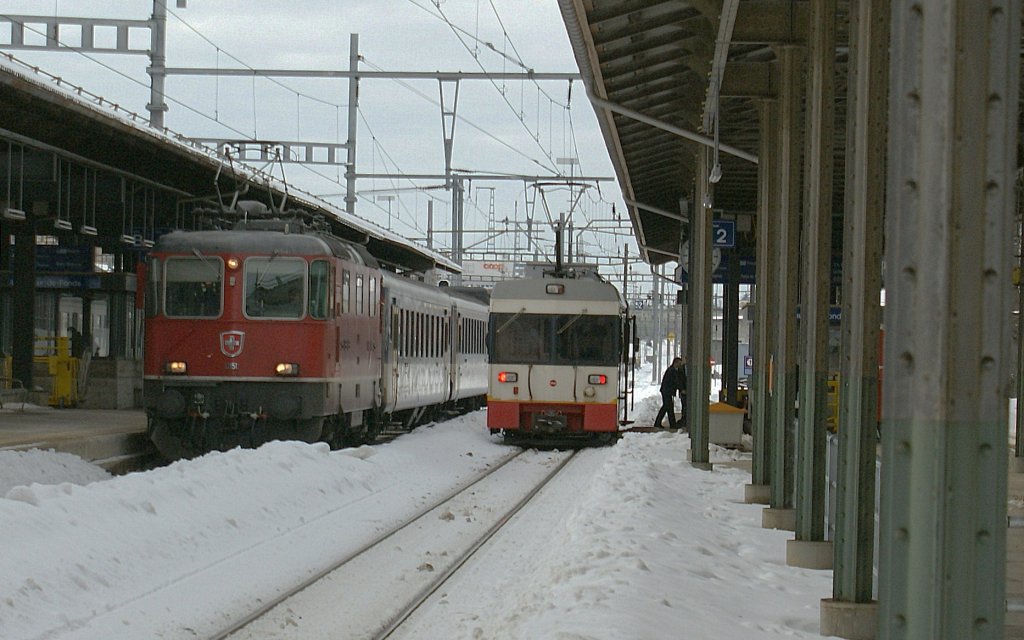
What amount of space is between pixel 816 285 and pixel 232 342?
33.8 feet

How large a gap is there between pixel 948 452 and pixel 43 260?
2585 centimetres

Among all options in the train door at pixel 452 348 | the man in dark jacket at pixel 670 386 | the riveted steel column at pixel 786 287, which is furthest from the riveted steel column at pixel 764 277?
the train door at pixel 452 348

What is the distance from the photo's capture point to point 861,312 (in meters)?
7.66

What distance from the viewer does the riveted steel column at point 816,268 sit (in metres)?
9.72

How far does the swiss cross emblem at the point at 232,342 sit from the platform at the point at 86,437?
72.7 inches

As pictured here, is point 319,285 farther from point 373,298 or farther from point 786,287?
point 786,287

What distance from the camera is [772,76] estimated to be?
14594 mm

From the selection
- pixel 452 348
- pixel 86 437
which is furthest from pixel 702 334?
pixel 452 348

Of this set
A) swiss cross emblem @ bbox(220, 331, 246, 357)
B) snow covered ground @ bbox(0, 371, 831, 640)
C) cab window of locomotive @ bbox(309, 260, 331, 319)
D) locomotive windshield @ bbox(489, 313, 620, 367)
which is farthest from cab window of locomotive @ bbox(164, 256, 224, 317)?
locomotive windshield @ bbox(489, 313, 620, 367)

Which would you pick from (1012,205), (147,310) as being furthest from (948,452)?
(147,310)

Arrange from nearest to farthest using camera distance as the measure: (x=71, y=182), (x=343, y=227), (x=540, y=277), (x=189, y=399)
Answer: (x=189, y=399)
(x=540, y=277)
(x=71, y=182)
(x=343, y=227)

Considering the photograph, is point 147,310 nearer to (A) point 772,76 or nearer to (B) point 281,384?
(B) point 281,384

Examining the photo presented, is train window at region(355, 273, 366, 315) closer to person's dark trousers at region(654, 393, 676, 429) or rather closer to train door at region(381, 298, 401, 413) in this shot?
train door at region(381, 298, 401, 413)

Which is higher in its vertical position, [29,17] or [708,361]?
[29,17]
